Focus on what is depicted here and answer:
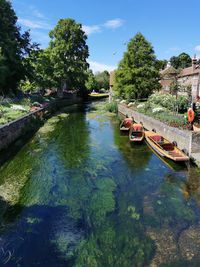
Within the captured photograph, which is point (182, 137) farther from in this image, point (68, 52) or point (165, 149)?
point (68, 52)

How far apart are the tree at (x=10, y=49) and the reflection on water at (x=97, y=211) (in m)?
17.0

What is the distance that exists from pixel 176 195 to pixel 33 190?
5994 millimetres

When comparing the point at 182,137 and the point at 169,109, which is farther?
the point at 169,109

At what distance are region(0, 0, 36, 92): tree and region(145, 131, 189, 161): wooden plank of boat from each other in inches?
714

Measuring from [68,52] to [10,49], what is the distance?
68.7 feet

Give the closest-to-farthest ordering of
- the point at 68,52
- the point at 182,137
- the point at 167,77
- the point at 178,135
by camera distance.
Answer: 1. the point at 182,137
2. the point at 178,135
3. the point at 167,77
4. the point at 68,52

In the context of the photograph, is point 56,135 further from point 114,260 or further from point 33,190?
point 114,260

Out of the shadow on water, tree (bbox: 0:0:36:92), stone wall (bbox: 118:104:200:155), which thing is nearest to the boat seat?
stone wall (bbox: 118:104:200:155)

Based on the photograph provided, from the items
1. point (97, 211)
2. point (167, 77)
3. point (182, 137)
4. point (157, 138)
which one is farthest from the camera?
point (167, 77)

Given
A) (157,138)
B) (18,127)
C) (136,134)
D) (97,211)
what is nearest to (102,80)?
(136,134)

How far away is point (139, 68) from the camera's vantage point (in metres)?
36.3

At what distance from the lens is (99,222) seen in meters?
8.47

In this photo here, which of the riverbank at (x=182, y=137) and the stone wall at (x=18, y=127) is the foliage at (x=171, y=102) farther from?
the stone wall at (x=18, y=127)

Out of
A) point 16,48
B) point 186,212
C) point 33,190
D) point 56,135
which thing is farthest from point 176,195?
point 16,48
